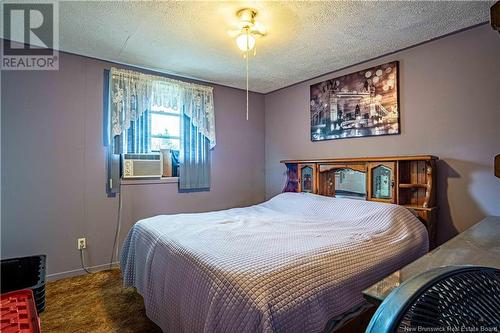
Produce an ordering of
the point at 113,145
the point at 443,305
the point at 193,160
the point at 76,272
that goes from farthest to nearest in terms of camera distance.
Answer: the point at 193,160, the point at 113,145, the point at 76,272, the point at 443,305

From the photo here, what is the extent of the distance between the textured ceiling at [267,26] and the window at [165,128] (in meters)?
0.52

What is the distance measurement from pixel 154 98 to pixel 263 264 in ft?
8.40

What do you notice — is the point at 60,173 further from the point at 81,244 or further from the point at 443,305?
the point at 443,305

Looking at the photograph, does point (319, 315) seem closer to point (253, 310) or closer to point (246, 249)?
point (253, 310)

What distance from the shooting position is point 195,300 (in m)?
1.28

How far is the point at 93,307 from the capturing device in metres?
2.10

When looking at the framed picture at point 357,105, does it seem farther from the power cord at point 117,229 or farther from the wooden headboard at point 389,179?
the power cord at point 117,229

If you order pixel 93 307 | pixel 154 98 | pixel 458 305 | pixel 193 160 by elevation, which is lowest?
pixel 93 307

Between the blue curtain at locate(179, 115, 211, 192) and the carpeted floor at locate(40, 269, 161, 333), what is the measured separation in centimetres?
131

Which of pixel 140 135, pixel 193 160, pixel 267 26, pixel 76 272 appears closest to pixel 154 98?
pixel 140 135

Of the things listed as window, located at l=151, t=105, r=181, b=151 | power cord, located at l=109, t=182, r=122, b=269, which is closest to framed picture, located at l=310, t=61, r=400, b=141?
window, located at l=151, t=105, r=181, b=151

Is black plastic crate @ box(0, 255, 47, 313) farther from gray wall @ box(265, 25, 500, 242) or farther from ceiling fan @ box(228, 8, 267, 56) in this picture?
gray wall @ box(265, 25, 500, 242)

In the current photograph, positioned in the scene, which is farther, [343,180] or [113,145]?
[343,180]

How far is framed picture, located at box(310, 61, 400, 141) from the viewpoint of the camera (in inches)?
106
